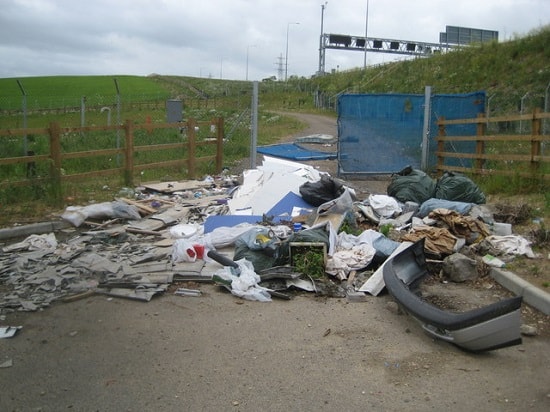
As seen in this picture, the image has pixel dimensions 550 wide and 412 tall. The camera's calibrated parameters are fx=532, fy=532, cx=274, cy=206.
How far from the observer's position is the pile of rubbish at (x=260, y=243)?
18.8 ft

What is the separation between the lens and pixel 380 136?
13805mm

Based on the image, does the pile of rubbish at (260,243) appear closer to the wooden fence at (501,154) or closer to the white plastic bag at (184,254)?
the white plastic bag at (184,254)

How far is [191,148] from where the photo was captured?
13.0 m

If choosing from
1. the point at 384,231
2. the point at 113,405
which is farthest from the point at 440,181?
the point at 113,405

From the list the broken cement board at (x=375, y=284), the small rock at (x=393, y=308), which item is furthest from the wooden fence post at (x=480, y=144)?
the small rock at (x=393, y=308)

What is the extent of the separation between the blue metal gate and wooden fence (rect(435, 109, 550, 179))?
0.38m

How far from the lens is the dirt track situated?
3486 mm

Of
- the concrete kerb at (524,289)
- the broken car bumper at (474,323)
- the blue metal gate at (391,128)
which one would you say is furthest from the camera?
the blue metal gate at (391,128)

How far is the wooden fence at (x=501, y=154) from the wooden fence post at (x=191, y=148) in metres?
6.19

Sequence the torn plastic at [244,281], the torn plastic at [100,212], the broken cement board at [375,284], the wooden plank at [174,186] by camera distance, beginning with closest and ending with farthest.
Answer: the torn plastic at [244,281], the broken cement board at [375,284], the torn plastic at [100,212], the wooden plank at [174,186]

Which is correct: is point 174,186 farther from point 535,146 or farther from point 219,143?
point 535,146

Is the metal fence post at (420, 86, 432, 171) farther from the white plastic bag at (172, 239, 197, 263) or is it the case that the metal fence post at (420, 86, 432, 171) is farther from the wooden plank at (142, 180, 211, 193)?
the white plastic bag at (172, 239, 197, 263)

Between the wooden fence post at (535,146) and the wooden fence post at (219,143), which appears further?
the wooden fence post at (219,143)

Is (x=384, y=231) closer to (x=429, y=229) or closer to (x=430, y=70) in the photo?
(x=429, y=229)
